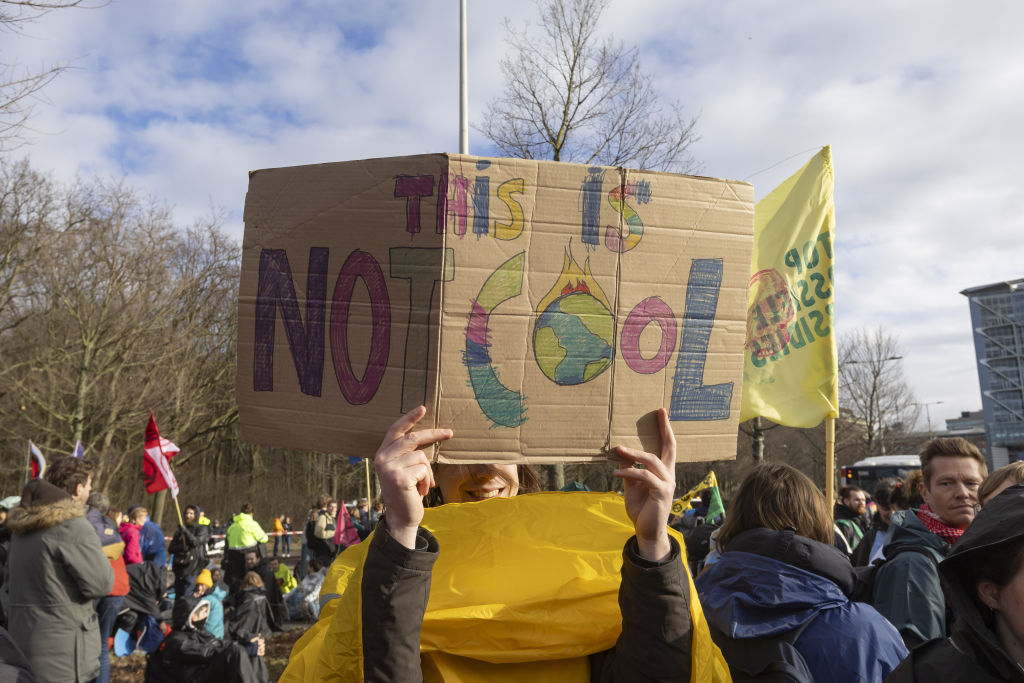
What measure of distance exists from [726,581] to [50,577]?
12.6 ft

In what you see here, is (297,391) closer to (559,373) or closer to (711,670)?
(559,373)

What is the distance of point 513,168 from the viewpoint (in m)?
1.92

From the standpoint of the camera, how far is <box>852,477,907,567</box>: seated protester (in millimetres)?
4191

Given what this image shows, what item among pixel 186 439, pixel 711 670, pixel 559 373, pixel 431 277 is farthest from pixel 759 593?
pixel 186 439

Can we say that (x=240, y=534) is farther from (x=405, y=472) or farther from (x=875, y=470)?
(x=875, y=470)

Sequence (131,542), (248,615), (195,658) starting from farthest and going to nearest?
(131,542) < (248,615) < (195,658)

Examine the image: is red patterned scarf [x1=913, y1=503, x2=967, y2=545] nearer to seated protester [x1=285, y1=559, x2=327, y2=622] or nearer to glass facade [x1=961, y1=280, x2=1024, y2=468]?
seated protester [x1=285, y1=559, x2=327, y2=622]

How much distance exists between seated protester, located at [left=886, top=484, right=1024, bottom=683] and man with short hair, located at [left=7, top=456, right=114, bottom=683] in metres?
4.32

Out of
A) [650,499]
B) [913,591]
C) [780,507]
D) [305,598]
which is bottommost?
[305,598]

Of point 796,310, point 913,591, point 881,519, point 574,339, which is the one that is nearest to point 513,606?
point 574,339

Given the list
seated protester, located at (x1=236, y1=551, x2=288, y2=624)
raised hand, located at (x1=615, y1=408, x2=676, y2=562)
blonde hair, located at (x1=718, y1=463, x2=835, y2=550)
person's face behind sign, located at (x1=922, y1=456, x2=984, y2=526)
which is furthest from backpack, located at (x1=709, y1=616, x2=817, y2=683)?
seated protester, located at (x1=236, y1=551, x2=288, y2=624)

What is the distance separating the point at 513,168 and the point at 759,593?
5.24 ft

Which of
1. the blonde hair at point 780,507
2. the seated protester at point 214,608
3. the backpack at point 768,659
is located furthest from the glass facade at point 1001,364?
the backpack at point 768,659

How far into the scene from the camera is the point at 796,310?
16.1 ft
